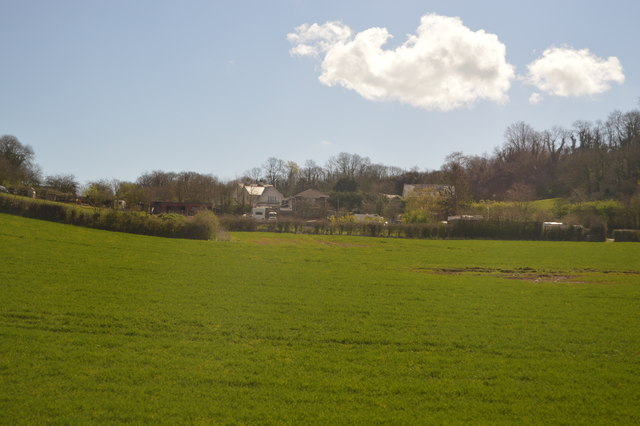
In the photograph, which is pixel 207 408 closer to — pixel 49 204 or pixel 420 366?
pixel 420 366

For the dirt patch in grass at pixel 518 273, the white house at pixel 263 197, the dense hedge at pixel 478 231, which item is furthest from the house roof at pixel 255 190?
the dirt patch in grass at pixel 518 273

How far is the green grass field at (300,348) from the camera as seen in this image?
598 centimetres

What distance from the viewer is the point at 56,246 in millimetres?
19422

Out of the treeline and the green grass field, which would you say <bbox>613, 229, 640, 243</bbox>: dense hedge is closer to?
the treeline

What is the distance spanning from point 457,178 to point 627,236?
24686 millimetres

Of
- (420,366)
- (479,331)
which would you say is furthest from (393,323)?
(420,366)

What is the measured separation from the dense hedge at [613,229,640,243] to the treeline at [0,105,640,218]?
6987 millimetres

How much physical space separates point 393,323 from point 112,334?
18.7 feet

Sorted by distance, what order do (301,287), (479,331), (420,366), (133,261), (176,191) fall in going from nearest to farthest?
1. (420,366)
2. (479,331)
3. (301,287)
4. (133,261)
5. (176,191)

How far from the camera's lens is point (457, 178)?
6838 cm

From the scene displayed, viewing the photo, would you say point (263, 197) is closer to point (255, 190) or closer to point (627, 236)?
point (255, 190)

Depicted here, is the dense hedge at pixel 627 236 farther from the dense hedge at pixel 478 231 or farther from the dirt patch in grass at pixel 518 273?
the dirt patch in grass at pixel 518 273

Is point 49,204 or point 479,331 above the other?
point 49,204

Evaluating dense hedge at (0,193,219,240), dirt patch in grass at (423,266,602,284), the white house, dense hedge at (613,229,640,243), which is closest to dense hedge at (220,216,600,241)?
dense hedge at (613,229,640,243)
